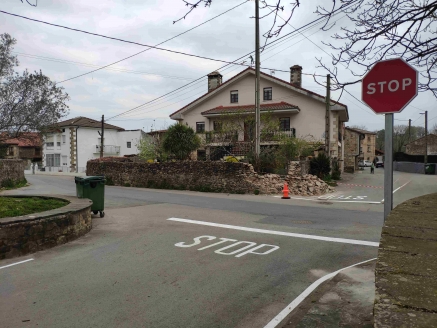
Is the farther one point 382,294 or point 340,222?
point 340,222

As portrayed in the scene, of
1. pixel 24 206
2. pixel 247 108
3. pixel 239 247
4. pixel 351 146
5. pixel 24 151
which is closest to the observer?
pixel 239 247

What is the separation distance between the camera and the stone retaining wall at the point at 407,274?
183cm

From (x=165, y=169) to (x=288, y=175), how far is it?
7.67 metres

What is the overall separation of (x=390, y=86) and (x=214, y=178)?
55.1ft

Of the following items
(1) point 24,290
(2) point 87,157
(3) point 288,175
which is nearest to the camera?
(1) point 24,290

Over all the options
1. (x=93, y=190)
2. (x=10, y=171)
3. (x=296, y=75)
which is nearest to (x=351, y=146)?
(x=296, y=75)

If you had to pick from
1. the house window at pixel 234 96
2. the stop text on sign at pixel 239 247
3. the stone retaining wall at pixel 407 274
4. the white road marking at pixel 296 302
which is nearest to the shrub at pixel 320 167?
the house window at pixel 234 96

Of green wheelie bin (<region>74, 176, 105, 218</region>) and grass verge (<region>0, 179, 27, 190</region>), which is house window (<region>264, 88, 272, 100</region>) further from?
green wheelie bin (<region>74, 176, 105, 218</region>)

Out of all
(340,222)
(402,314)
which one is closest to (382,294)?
(402,314)

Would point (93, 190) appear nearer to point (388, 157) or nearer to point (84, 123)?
point (388, 157)

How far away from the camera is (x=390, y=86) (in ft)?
12.4

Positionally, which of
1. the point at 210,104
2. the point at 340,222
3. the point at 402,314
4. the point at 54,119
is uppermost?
the point at 210,104

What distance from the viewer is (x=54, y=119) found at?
23391 millimetres

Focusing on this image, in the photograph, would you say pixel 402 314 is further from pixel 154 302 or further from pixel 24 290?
pixel 24 290
